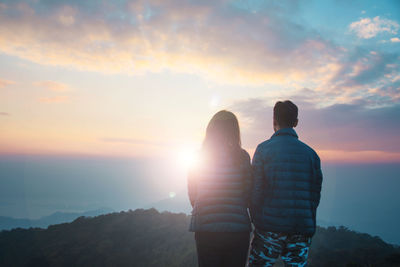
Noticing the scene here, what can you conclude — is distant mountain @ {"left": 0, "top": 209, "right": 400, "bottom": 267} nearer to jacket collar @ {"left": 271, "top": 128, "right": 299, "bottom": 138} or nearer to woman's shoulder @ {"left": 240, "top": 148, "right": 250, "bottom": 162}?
jacket collar @ {"left": 271, "top": 128, "right": 299, "bottom": 138}

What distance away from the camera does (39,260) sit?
13.2 m

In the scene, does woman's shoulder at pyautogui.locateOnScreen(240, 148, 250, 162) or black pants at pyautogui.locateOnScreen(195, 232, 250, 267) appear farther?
woman's shoulder at pyautogui.locateOnScreen(240, 148, 250, 162)

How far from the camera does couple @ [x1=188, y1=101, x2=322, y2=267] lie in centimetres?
279

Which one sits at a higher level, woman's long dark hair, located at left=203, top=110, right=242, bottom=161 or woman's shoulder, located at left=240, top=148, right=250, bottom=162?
woman's long dark hair, located at left=203, top=110, right=242, bottom=161

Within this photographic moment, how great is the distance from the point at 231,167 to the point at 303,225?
1154 mm

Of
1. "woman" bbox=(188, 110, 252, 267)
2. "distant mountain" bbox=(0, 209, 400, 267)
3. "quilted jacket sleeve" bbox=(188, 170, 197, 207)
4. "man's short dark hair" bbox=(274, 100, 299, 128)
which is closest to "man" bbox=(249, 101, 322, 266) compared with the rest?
"man's short dark hair" bbox=(274, 100, 299, 128)

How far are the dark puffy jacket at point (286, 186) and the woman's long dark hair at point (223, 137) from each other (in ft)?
1.42

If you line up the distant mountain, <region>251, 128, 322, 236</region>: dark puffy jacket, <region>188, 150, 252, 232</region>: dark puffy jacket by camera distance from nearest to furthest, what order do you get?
1. <region>188, 150, 252, 232</region>: dark puffy jacket
2. <region>251, 128, 322, 236</region>: dark puffy jacket
3. the distant mountain

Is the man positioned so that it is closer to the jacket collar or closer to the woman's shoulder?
the jacket collar

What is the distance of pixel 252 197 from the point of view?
311cm

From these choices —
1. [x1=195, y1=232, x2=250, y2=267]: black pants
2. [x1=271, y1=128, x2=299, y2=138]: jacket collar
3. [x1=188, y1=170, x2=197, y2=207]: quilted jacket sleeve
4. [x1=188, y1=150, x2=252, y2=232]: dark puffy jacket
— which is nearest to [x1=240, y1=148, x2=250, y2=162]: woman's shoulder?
[x1=188, y1=150, x2=252, y2=232]: dark puffy jacket

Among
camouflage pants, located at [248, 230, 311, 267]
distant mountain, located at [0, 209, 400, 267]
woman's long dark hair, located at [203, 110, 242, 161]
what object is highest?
woman's long dark hair, located at [203, 110, 242, 161]

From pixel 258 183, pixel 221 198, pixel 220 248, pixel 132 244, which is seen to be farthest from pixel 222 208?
pixel 132 244

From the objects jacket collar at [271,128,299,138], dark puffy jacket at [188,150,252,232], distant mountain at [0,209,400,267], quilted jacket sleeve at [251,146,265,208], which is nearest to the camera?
dark puffy jacket at [188,150,252,232]
